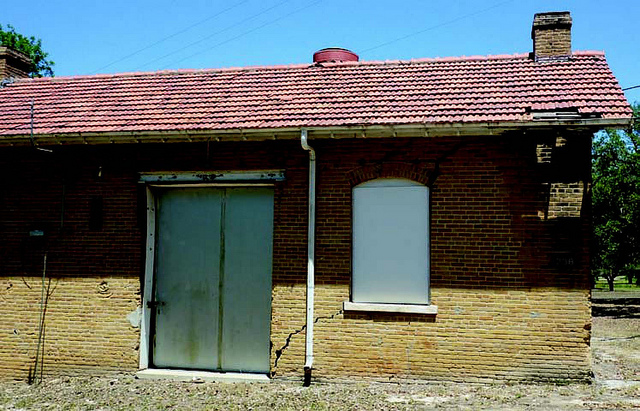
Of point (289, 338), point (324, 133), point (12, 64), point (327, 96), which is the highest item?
point (12, 64)

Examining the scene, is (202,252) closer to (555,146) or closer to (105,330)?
(105,330)

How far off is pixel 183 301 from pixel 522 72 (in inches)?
271

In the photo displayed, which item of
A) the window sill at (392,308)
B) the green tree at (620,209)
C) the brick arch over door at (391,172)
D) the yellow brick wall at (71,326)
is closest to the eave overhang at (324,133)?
the brick arch over door at (391,172)

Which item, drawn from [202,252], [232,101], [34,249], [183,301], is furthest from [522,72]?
[34,249]

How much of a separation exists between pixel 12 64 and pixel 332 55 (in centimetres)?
709

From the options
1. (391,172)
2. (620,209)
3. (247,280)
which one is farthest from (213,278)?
(620,209)

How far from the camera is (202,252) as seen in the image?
10133 mm

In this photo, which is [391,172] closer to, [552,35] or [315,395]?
[315,395]

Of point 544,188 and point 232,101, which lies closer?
point 544,188

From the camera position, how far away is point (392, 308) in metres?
8.96

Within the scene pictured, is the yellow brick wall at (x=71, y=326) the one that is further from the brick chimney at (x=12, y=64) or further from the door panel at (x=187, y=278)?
the brick chimney at (x=12, y=64)

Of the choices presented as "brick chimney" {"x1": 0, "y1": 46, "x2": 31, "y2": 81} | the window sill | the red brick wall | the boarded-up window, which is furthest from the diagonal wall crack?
"brick chimney" {"x1": 0, "y1": 46, "x2": 31, "y2": 81}

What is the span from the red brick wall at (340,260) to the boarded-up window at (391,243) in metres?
0.18

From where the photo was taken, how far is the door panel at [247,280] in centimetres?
979
